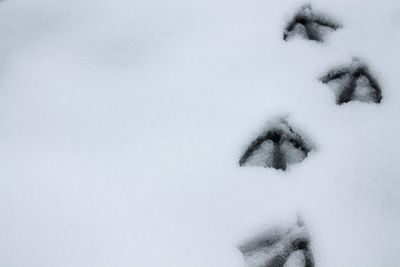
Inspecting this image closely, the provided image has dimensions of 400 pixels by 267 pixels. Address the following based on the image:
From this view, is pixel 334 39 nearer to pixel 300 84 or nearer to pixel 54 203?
pixel 300 84

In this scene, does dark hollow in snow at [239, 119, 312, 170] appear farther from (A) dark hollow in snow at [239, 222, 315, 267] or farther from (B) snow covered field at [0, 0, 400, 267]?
(A) dark hollow in snow at [239, 222, 315, 267]

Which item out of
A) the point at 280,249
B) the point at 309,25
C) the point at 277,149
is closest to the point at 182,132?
the point at 277,149

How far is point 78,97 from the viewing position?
1040 mm

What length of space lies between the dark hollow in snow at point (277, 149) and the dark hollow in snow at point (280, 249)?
0.14 meters

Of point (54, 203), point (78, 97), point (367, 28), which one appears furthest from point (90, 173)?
point (367, 28)

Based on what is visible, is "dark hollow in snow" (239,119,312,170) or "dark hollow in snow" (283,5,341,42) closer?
"dark hollow in snow" (239,119,312,170)

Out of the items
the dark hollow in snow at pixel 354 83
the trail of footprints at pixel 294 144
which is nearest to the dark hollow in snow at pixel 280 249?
the trail of footprints at pixel 294 144

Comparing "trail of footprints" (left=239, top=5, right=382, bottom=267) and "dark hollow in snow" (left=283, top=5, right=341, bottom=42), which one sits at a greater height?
"dark hollow in snow" (left=283, top=5, right=341, bottom=42)

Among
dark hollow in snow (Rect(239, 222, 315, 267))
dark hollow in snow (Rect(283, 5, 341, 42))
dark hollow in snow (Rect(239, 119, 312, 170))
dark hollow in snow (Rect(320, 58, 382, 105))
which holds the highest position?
dark hollow in snow (Rect(283, 5, 341, 42))

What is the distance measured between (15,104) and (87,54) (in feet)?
0.66

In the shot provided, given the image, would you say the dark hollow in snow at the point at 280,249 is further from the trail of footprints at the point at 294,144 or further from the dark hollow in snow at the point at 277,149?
Answer: the dark hollow in snow at the point at 277,149

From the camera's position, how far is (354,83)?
1.02m

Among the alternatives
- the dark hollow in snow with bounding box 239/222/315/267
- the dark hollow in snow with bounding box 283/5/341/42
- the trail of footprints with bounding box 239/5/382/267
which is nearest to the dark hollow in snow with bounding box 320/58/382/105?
the trail of footprints with bounding box 239/5/382/267

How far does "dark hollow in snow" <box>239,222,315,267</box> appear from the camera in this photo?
85 centimetres
